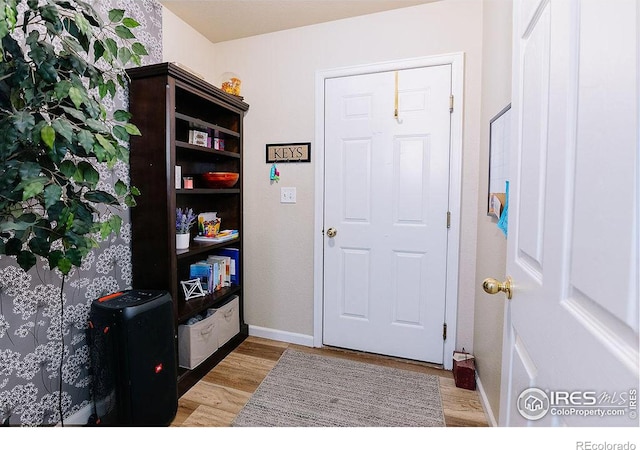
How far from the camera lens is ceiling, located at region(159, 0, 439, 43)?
2.08m

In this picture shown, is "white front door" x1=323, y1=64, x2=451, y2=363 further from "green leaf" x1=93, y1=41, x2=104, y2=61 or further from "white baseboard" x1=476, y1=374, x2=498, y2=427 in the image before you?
"green leaf" x1=93, y1=41, x2=104, y2=61

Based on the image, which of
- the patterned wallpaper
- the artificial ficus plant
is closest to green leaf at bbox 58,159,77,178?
the artificial ficus plant

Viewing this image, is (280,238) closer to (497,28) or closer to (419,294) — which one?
(419,294)

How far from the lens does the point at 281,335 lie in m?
2.58

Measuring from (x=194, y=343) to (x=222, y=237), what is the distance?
78 cm

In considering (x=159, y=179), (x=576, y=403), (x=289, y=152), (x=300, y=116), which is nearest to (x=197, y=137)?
(x=159, y=179)

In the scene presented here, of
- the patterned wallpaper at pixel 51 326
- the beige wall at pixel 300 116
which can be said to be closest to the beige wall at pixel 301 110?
Answer: the beige wall at pixel 300 116

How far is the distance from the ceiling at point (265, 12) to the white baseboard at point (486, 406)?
2526 mm

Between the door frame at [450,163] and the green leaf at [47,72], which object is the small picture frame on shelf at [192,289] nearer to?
the door frame at [450,163]

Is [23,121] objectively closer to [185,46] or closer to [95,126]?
[95,126]

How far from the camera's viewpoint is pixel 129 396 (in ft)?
4.65

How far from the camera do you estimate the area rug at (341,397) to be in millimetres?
1659

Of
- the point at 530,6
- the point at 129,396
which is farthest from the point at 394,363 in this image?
the point at 530,6
